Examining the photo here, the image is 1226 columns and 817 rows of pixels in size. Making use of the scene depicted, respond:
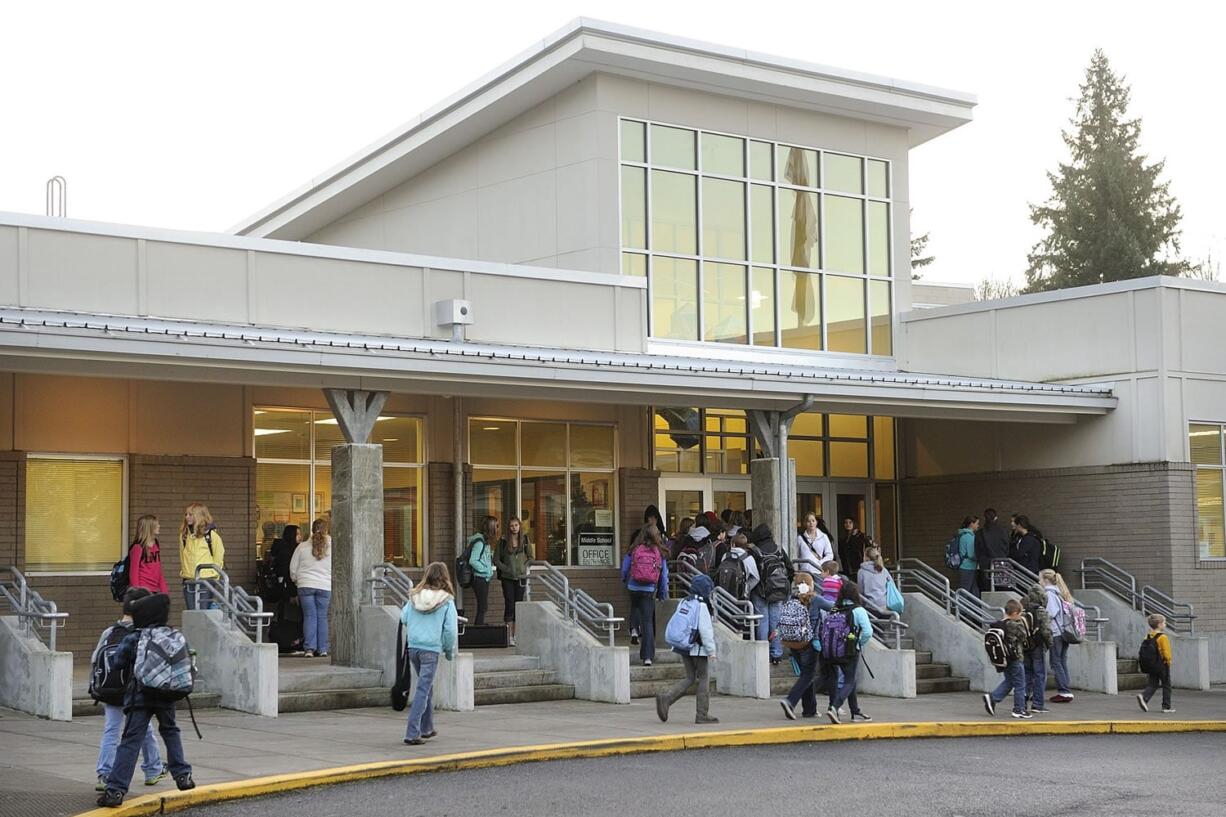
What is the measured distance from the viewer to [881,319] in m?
28.7

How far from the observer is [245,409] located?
837 inches

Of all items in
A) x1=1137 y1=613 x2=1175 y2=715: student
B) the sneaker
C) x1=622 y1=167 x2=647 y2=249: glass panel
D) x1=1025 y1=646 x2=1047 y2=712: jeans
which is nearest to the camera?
the sneaker

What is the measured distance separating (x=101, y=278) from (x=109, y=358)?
360 centimetres

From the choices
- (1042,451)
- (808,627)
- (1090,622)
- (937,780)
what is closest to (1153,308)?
(1042,451)

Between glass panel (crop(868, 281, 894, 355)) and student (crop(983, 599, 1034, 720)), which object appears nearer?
student (crop(983, 599, 1034, 720))

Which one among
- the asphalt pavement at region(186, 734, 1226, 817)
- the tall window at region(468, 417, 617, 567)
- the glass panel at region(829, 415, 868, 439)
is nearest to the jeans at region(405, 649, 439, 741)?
the asphalt pavement at region(186, 734, 1226, 817)

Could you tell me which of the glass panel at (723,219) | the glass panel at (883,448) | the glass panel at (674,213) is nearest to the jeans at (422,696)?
the glass panel at (674,213)

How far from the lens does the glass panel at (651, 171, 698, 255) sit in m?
26.2

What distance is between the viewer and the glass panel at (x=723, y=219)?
26688 mm

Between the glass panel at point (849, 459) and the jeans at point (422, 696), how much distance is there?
47.7 ft

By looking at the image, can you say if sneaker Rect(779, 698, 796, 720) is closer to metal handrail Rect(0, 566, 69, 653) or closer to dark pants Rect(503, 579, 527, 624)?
dark pants Rect(503, 579, 527, 624)

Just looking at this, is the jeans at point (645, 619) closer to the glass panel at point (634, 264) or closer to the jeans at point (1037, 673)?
the jeans at point (1037, 673)

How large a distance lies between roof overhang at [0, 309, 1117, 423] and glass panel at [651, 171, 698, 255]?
3.45 m

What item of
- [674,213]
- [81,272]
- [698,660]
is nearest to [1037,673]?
[698,660]
